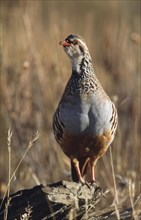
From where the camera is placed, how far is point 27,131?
757cm

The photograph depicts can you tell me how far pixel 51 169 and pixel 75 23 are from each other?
9.01 meters

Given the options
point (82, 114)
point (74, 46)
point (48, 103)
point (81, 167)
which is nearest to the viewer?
point (82, 114)

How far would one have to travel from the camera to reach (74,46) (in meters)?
5.32

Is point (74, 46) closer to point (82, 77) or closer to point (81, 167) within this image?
point (82, 77)

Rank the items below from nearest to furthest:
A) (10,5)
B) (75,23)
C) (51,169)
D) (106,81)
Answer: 1. (51,169)
2. (106,81)
3. (10,5)
4. (75,23)

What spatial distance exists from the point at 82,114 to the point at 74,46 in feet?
1.80

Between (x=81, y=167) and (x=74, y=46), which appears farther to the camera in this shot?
(x=81, y=167)

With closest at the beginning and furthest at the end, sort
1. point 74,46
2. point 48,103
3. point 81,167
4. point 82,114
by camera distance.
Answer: point 82,114
point 74,46
point 81,167
point 48,103

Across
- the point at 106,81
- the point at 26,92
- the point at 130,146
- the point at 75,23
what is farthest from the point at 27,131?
the point at 75,23

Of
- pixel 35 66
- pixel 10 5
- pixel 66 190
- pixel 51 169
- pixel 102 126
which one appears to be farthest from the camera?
pixel 10 5

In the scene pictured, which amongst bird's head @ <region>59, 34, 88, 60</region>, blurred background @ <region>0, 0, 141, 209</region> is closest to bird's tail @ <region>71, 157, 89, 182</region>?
blurred background @ <region>0, 0, 141, 209</region>

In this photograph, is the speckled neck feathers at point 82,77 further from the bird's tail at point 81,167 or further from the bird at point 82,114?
the bird's tail at point 81,167

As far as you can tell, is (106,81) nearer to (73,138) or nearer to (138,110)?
Result: (138,110)

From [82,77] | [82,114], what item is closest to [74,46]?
[82,77]
